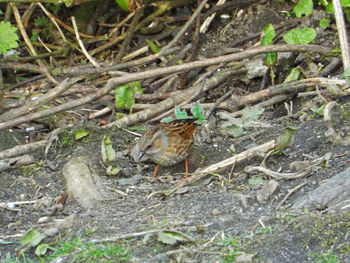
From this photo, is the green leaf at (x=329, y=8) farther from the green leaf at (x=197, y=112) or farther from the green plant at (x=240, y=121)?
the green leaf at (x=197, y=112)

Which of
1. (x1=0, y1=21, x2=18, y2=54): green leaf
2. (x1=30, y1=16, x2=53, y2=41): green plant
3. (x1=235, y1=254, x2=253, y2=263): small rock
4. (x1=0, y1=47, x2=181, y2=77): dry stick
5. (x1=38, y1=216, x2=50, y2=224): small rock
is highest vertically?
(x1=0, y1=21, x2=18, y2=54): green leaf

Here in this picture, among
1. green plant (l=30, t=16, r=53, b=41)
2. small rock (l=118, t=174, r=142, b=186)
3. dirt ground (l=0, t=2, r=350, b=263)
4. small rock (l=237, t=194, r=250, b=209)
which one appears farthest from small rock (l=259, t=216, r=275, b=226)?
green plant (l=30, t=16, r=53, b=41)

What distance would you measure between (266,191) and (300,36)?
297cm

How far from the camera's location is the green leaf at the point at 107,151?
537 centimetres

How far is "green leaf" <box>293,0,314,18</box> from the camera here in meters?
7.13

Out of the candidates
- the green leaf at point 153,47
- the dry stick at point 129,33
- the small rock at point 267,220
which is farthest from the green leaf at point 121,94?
the small rock at point 267,220

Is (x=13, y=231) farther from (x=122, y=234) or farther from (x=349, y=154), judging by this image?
(x=349, y=154)

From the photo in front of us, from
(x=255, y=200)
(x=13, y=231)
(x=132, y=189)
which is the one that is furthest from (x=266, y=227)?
(x=13, y=231)

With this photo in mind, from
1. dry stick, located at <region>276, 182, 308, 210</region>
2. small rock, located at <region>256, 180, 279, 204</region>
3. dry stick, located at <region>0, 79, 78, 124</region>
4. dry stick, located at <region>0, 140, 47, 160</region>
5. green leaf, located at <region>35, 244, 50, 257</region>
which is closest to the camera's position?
green leaf, located at <region>35, 244, 50, 257</region>

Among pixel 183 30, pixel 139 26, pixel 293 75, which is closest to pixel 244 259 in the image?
pixel 293 75

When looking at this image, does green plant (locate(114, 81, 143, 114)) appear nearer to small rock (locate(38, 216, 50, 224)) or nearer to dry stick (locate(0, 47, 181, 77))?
dry stick (locate(0, 47, 181, 77))

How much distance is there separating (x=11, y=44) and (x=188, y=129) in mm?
2015

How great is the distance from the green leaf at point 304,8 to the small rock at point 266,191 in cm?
345

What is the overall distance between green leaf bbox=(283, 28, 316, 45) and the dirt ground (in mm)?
797
